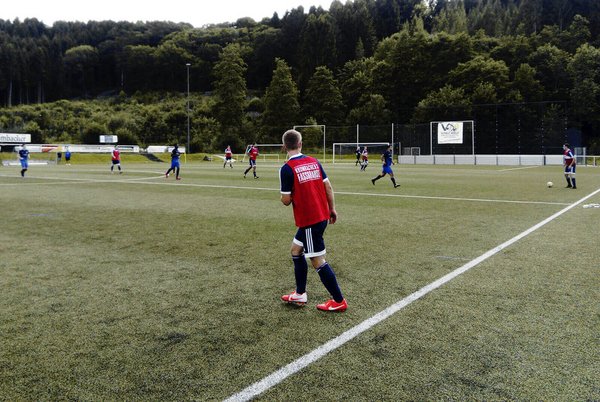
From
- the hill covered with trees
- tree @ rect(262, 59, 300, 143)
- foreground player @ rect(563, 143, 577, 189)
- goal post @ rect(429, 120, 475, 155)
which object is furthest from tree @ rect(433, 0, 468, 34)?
foreground player @ rect(563, 143, 577, 189)

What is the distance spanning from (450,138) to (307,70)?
67143 mm

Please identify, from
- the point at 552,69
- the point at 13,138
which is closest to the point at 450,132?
the point at 552,69

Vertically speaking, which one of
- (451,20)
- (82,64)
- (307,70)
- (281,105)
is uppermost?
(451,20)

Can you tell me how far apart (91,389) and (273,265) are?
3.86m

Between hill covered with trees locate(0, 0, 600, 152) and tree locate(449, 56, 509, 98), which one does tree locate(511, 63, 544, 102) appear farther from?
tree locate(449, 56, 509, 98)

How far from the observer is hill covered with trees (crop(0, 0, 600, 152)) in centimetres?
7631

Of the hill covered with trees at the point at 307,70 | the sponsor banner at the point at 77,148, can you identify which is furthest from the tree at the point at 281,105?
the sponsor banner at the point at 77,148

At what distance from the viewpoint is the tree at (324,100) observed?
8856cm

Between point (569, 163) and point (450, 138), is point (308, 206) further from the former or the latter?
point (450, 138)

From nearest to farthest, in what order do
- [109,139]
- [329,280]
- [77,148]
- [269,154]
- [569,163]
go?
[329,280] → [569,163] → [77,148] → [269,154] → [109,139]

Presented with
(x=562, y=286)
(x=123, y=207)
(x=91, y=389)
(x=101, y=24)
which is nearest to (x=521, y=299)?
(x=562, y=286)

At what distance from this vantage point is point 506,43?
8419cm

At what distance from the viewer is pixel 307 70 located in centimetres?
11194

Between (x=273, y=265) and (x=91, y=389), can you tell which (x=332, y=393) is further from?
(x=273, y=265)
